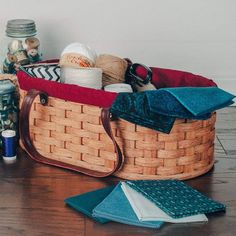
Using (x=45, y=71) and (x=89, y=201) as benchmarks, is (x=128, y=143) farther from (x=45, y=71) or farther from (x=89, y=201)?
(x=45, y=71)

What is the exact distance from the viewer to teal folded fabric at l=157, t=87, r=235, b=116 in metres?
1.21

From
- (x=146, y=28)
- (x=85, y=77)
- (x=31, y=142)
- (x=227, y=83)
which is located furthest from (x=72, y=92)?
(x=227, y=83)

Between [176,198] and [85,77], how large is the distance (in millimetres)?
323

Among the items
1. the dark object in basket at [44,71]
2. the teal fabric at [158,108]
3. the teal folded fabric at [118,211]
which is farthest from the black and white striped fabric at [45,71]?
the teal folded fabric at [118,211]

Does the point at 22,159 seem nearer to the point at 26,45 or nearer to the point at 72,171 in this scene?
the point at 72,171

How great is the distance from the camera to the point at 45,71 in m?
1.43

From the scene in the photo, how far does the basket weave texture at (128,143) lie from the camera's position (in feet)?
4.10

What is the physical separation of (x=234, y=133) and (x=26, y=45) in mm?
529

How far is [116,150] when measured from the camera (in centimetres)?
124

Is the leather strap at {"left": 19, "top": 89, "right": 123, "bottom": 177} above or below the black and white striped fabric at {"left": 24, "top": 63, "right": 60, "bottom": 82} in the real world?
below

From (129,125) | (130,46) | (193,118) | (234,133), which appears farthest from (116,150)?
(130,46)

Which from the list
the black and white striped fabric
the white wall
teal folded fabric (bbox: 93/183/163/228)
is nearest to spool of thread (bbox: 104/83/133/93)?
the black and white striped fabric

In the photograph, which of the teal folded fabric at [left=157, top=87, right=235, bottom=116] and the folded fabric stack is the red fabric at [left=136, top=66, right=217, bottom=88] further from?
the folded fabric stack

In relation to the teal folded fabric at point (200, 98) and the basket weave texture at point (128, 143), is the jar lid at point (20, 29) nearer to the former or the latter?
the basket weave texture at point (128, 143)
